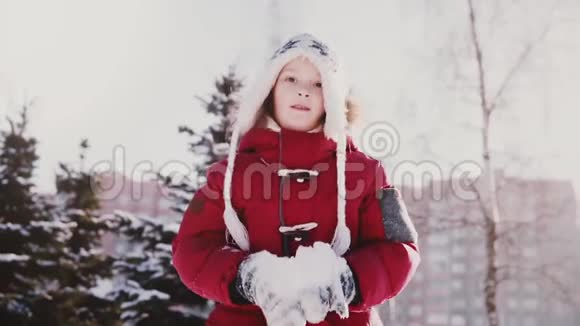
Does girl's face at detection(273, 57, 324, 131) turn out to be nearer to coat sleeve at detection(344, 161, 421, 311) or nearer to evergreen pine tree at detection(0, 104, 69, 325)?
coat sleeve at detection(344, 161, 421, 311)

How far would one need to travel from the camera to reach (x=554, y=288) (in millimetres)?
11227

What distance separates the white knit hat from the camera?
1880mm

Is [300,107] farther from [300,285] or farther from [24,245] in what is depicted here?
[24,245]

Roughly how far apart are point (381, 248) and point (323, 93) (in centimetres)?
70

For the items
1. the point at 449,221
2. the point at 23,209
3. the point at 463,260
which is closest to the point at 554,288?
the point at 449,221

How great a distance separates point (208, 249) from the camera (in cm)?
177

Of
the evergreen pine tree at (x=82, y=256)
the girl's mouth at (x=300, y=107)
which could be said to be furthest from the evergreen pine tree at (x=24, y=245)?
the girl's mouth at (x=300, y=107)

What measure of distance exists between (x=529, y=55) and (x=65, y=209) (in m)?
10.5

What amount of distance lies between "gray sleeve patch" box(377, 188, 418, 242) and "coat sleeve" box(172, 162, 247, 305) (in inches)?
19.5

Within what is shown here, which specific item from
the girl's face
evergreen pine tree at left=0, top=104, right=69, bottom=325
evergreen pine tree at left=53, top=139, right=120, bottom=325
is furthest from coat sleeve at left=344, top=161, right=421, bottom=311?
evergreen pine tree at left=0, top=104, right=69, bottom=325

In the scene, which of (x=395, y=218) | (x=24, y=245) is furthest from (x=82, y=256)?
(x=395, y=218)

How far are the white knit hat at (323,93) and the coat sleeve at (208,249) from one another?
7cm

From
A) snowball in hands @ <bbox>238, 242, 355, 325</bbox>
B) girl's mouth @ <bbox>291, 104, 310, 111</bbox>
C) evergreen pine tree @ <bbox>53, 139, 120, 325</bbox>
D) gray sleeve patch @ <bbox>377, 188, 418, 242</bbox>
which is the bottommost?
evergreen pine tree @ <bbox>53, 139, 120, 325</bbox>

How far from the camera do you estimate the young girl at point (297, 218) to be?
154cm
